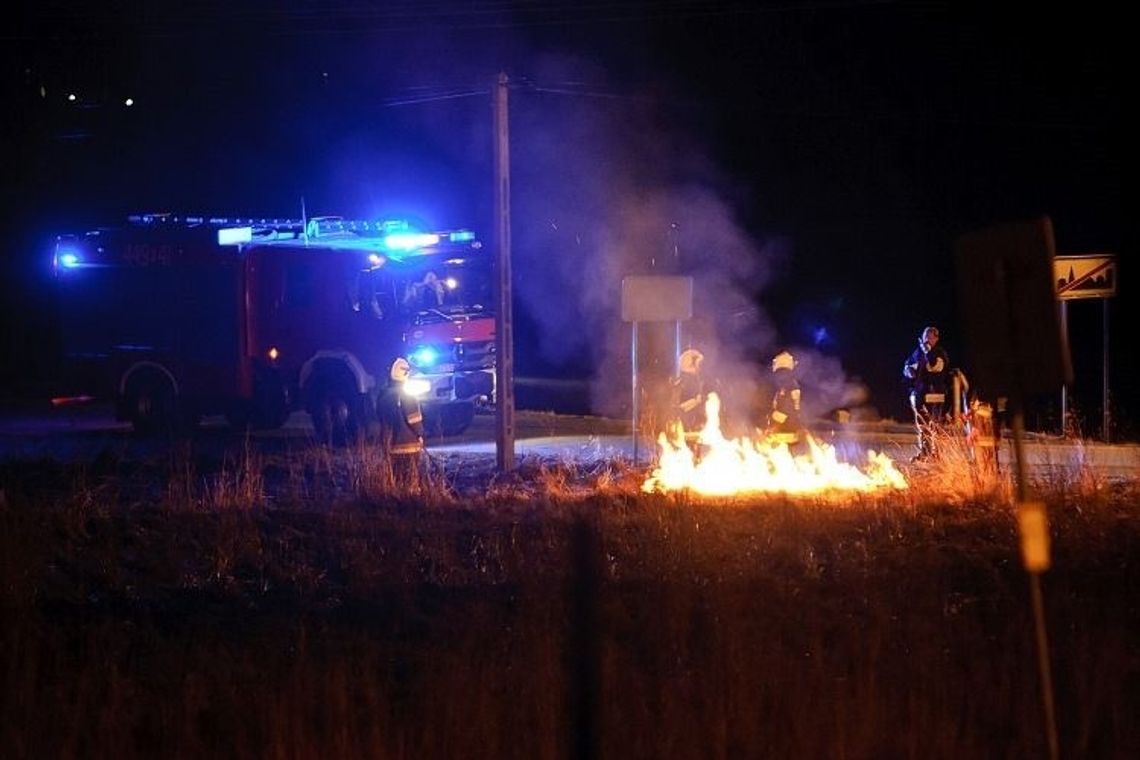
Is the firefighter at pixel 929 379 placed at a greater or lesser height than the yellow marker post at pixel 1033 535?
greater

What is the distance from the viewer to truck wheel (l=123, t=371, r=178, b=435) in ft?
72.1

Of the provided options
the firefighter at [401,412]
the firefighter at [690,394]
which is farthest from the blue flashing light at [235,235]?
the firefighter at [690,394]

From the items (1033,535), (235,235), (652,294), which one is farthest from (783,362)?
Result: (235,235)

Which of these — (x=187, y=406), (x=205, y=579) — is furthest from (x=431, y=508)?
(x=187, y=406)

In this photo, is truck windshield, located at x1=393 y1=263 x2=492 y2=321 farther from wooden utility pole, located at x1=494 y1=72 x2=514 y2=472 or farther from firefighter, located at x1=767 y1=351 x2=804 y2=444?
firefighter, located at x1=767 y1=351 x2=804 y2=444

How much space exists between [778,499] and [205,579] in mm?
5421

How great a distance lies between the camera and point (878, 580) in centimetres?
1030

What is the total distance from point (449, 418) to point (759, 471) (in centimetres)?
795

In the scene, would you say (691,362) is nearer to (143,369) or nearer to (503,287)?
(503,287)

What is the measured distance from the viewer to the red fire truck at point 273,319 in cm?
2006

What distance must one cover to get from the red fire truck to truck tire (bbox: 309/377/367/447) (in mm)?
21

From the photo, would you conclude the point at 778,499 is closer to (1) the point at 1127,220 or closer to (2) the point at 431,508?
(2) the point at 431,508

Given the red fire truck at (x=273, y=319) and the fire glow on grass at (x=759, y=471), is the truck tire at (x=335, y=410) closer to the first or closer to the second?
the red fire truck at (x=273, y=319)

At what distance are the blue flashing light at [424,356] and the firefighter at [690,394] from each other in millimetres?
4091
